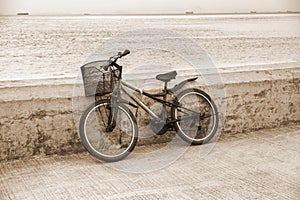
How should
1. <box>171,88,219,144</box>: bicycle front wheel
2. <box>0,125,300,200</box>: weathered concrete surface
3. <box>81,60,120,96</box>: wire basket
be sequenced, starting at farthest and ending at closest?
<box>171,88,219,144</box>: bicycle front wheel
<box>81,60,120,96</box>: wire basket
<box>0,125,300,200</box>: weathered concrete surface

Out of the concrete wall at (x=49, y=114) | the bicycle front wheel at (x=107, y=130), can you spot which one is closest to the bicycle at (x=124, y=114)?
the bicycle front wheel at (x=107, y=130)

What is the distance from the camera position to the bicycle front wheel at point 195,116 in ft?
12.0

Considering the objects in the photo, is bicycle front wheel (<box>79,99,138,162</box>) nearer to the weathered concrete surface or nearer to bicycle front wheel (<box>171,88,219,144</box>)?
the weathered concrete surface

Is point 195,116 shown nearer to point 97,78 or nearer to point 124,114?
point 124,114

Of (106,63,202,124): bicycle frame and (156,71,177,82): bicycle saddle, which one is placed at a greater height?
(156,71,177,82): bicycle saddle

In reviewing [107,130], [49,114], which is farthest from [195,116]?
[49,114]

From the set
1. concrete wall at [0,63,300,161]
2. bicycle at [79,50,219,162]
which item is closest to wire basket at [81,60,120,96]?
bicycle at [79,50,219,162]

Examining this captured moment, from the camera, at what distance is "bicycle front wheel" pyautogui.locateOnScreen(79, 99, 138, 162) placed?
3.29 meters

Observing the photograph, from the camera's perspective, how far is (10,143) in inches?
127

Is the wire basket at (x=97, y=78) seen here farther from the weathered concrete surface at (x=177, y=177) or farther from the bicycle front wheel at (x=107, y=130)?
the weathered concrete surface at (x=177, y=177)

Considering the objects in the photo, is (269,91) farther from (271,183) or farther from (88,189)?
(88,189)

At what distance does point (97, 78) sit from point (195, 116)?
0.83 m

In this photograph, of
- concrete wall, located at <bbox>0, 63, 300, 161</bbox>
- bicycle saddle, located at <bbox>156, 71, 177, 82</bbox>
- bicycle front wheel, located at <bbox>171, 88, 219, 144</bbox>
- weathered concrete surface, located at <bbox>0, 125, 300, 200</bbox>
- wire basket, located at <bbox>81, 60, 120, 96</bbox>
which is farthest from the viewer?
bicycle front wheel, located at <bbox>171, 88, 219, 144</bbox>

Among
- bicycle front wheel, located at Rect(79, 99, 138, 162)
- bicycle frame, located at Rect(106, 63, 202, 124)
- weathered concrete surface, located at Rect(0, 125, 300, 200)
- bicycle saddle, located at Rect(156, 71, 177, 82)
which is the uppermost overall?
bicycle saddle, located at Rect(156, 71, 177, 82)
